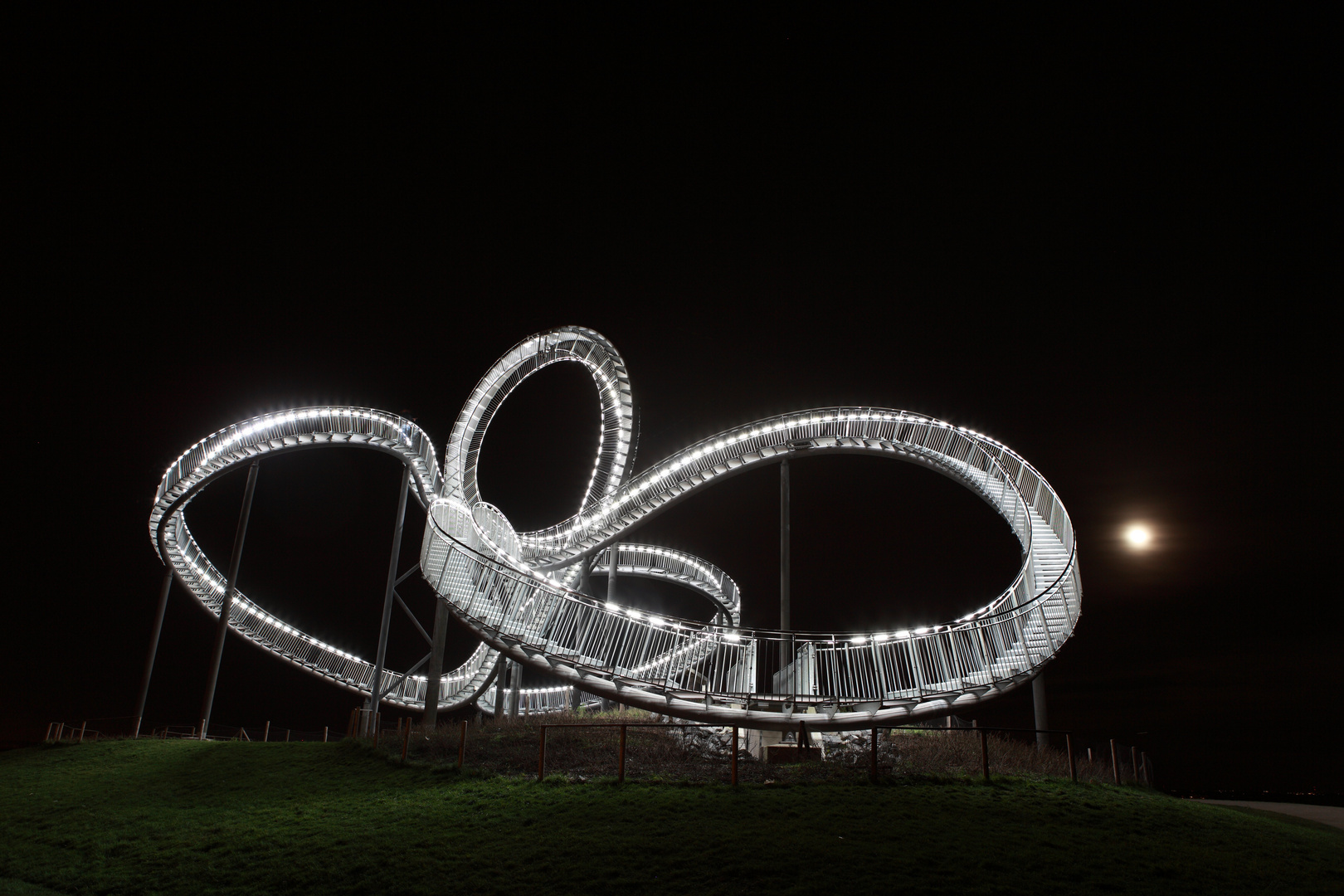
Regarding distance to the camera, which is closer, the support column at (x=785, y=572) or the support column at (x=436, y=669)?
the support column at (x=785, y=572)

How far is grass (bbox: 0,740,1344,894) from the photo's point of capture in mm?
8492

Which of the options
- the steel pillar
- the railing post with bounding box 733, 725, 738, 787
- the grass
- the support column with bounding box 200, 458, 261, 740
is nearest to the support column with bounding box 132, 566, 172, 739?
the support column with bounding box 200, 458, 261, 740

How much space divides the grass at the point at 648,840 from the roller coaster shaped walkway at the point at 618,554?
2.56 meters

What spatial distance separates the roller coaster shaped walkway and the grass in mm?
2564

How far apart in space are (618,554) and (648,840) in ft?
69.0

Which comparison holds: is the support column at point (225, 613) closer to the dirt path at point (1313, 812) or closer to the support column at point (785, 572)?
the support column at point (785, 572)

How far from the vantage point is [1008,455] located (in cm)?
1812

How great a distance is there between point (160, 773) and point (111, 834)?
207 inches

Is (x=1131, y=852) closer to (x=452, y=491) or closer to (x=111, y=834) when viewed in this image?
(x=111, y=834)

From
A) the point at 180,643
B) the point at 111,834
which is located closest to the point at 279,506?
the point at 180,643

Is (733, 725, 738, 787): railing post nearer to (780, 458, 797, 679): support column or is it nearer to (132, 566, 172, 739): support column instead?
(780, 458, 797, 679): support column

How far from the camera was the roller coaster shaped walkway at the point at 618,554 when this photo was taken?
14453mm

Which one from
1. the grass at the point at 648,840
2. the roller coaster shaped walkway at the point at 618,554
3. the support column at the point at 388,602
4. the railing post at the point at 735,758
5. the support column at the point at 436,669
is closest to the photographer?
the grass at the point at 648,840

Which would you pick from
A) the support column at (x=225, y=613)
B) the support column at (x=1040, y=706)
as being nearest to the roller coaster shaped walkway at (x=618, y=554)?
the support column at (x=225, y=613)
